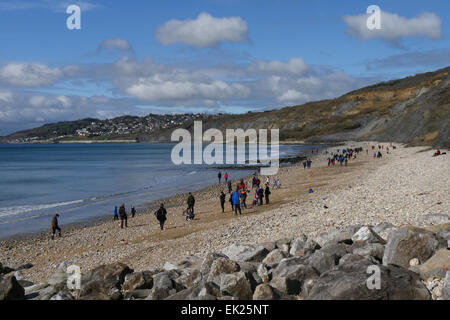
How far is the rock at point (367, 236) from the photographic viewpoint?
31.1 ft

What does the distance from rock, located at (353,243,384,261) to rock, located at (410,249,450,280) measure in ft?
3.33

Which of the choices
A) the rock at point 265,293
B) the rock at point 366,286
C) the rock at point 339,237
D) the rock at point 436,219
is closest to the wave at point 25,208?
the rock at point 339,237

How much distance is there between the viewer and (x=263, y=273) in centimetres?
841

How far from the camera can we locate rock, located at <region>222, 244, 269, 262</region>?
1021 cm

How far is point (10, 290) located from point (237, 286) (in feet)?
16.8

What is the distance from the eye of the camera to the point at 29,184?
50.3 m

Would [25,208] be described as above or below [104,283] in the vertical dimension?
below

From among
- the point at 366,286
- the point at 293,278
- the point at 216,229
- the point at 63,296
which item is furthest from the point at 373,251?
the point at 216,229

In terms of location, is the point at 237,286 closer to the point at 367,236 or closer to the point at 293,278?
the point at 293,278

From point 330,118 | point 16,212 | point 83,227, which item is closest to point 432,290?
point 83,227

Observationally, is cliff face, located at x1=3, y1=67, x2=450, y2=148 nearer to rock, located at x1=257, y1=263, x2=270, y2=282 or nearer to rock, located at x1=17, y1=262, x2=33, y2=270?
rock, located at x1=257, y1=263, x2=270, y2=282

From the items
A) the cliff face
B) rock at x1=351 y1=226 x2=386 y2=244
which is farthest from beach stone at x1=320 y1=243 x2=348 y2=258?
the cliff face

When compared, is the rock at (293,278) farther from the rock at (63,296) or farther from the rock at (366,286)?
the rock at (63,296)

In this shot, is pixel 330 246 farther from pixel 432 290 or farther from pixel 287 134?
pixel 287 134
